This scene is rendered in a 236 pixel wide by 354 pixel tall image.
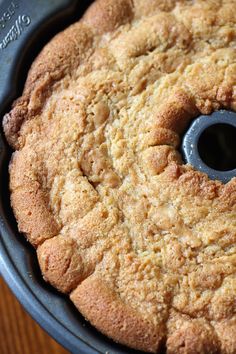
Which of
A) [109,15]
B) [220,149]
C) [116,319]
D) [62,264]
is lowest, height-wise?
[220,149]

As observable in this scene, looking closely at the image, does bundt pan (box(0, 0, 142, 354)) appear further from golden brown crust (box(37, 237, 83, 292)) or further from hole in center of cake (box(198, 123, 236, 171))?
hole in center of cake (box(198, 123, 236, 171))

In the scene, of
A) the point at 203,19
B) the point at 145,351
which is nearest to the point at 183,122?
the point at 203,19

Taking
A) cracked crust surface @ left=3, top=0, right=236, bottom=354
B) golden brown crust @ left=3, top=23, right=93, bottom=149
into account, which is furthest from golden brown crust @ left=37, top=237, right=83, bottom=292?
golden brown crust @ left=3, top=23, right=93, bottom=149

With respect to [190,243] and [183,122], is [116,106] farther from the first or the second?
[190,243]

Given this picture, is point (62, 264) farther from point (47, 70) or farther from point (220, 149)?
point (220, 149)

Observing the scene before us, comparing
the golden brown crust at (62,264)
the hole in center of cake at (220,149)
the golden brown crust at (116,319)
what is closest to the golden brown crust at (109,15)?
Result: the hole in center of cake at (220,149)

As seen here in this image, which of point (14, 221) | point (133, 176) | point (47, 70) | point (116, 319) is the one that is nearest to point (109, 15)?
point (47, 70)
